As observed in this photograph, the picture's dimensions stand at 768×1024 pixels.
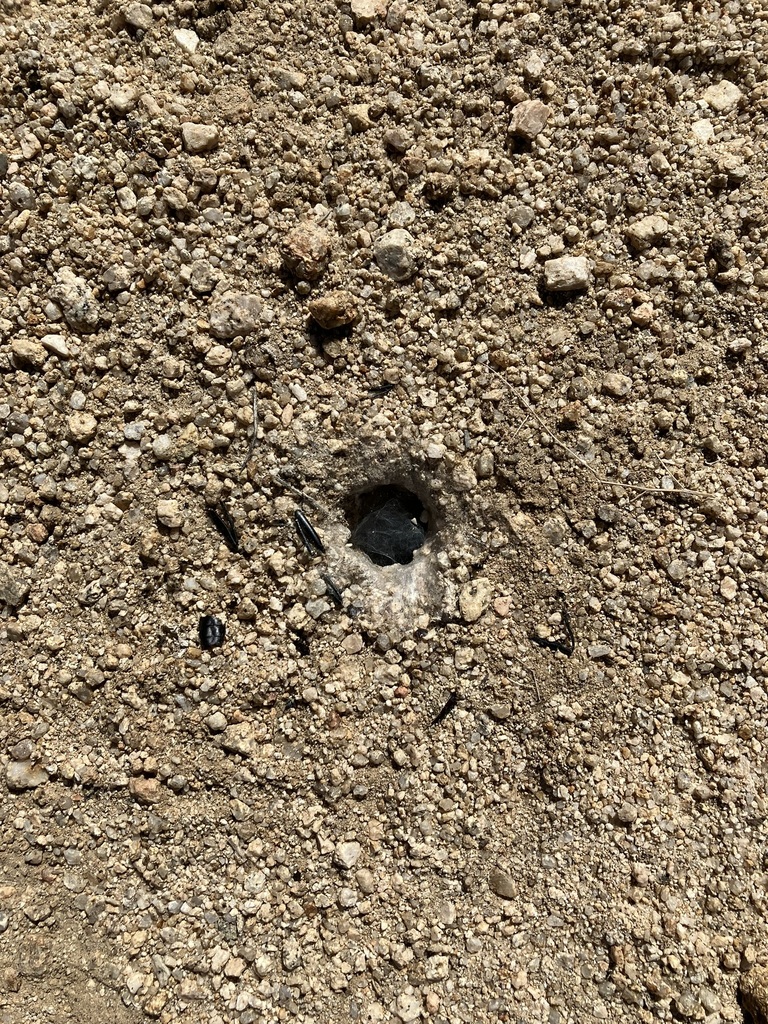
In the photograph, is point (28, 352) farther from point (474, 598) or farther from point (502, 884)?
point (502, 884)

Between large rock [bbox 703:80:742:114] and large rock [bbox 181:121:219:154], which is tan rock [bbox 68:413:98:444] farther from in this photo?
large rock [bbox 703:80:742:114]

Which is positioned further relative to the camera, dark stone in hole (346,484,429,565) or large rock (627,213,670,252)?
dark stone in hole (346,484,429,565)

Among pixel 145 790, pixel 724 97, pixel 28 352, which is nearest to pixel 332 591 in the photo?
pixel 145 790

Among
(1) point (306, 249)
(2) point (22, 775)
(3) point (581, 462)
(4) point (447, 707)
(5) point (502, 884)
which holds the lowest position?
(2) point (22, 775)

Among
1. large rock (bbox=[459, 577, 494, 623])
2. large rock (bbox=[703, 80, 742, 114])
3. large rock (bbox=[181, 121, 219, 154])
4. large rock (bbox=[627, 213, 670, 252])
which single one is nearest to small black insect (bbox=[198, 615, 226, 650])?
large rock (bbox=[459, 577, 494, 623])

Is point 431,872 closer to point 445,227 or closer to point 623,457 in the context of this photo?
point 623,457
